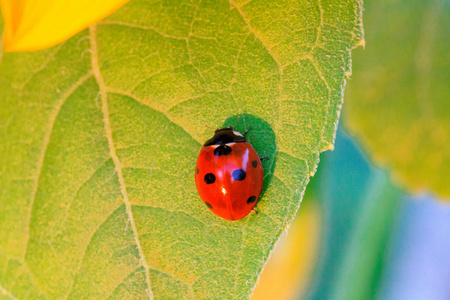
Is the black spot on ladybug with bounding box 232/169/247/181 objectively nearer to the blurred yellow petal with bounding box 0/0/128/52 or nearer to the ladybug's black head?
the ladybug's black head

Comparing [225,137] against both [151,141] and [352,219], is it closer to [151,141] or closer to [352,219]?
[151,141]

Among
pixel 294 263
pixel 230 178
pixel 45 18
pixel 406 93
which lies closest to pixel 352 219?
pixel 294 263

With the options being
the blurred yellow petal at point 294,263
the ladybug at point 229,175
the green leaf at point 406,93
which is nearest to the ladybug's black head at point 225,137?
the ladybug at point 229,175

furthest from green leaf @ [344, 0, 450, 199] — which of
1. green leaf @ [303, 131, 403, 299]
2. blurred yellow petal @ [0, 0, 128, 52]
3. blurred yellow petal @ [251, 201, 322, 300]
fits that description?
blurred yellow petal @ [0, 0, 128, 52]

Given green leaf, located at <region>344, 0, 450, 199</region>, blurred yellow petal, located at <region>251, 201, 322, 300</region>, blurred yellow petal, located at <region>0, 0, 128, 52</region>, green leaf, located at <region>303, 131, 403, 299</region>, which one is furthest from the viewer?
blurred yellow petal, located at <region>251, 201, 322, 300</region>

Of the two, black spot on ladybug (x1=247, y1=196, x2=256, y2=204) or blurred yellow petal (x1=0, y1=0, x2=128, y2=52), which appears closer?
blurred yellow petal (x1=0, y1=0, x2=128, y2=52)

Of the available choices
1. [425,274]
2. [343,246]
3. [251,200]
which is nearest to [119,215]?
[251,200]
